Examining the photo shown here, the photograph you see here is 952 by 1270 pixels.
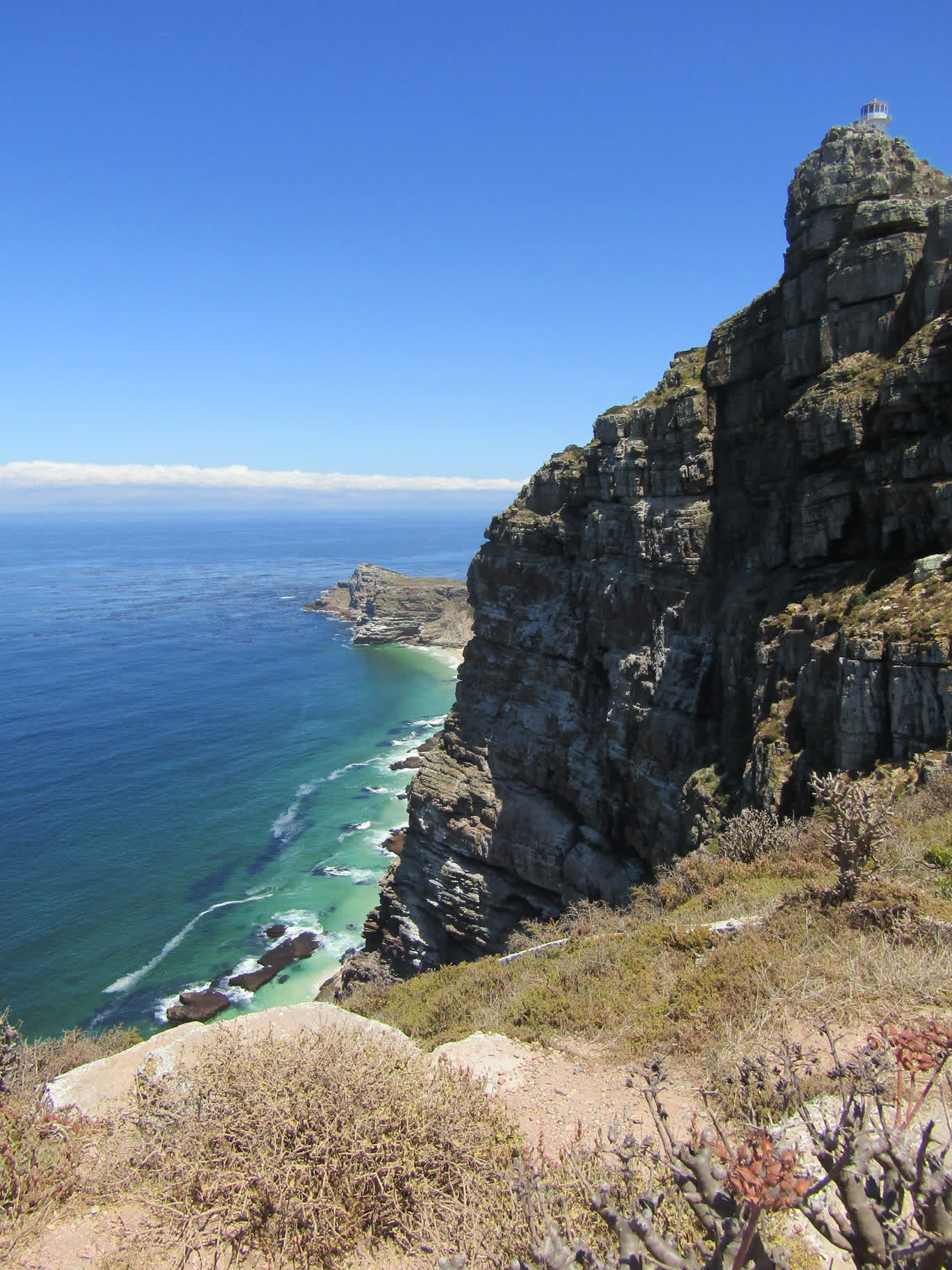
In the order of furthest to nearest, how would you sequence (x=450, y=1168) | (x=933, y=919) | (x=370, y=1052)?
1. (x=933, y=919)
2. (x=370, y=1052)
3. (x=450, y=1168)

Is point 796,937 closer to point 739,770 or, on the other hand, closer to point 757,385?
point 739,770

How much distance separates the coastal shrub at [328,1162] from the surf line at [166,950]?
3720 cm

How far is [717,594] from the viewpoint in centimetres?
2825

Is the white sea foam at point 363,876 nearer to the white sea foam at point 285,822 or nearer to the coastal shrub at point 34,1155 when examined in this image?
the white sea foam at point 285,822

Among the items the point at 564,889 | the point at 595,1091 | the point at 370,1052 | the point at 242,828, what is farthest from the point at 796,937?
the point at 242,828

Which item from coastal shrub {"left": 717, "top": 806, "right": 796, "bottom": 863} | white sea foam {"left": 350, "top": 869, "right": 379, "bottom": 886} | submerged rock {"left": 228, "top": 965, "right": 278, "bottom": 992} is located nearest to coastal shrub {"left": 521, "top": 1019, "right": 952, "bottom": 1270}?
coastal shrub {"left": 717, "top": 806, "right": 796, "bottom": 863}

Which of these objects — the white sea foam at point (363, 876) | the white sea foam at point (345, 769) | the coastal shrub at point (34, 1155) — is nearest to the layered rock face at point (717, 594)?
the white sea foam at point (363, 876)

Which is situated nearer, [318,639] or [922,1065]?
[922,1065]

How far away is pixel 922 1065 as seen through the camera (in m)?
6.20

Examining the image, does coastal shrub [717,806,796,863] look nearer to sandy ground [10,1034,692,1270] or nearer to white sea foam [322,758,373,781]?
sandy ground [10,1034,692,1270]

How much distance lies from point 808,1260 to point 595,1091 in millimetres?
4283

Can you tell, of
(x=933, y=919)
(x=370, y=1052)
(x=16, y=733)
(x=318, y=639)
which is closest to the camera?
(x=370, y=1052)

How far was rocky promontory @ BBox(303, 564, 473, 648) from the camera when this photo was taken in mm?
124125

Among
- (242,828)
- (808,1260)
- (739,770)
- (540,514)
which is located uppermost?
(540,514)
